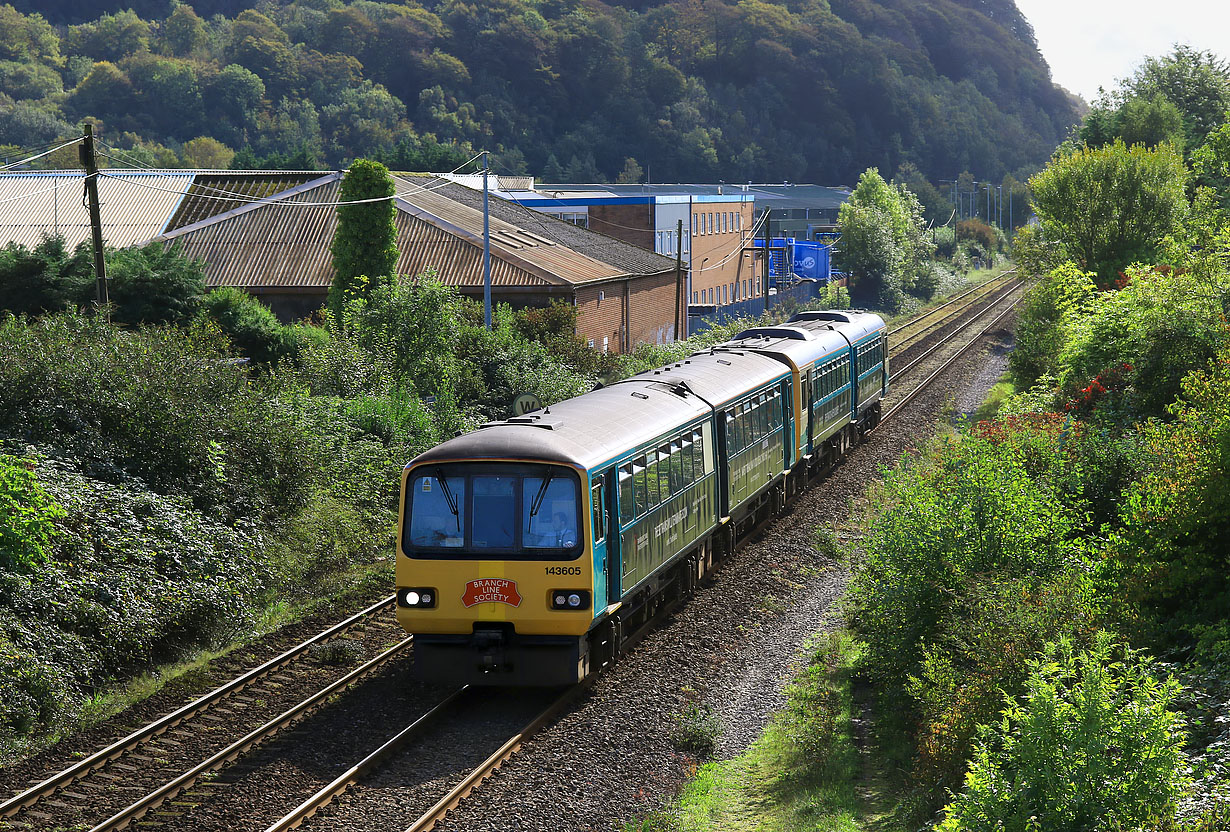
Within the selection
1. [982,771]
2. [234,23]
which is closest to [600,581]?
[982,771]

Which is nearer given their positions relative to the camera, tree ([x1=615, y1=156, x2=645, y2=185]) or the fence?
the fence

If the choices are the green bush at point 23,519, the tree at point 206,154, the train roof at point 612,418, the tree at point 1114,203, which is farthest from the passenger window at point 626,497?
the tree at point 206,154

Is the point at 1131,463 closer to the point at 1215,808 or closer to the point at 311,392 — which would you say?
the point at 1215,808

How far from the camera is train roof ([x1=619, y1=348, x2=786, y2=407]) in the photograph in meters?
17.3

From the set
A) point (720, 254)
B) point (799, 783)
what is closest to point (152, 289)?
point (799, 783)

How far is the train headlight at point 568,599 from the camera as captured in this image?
12047 millimetres

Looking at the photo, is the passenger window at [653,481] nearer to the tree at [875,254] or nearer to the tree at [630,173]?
the tree at [875,254]

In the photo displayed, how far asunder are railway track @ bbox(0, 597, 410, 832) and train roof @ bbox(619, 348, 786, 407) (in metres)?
5.69

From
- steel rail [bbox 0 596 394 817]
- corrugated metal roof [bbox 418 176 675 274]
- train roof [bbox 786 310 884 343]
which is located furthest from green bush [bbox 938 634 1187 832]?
corrugated metal roof [bbox 418 176 675 274]

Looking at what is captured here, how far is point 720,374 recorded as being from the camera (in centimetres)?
1858

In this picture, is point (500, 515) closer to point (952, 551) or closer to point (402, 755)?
point (402, 755)

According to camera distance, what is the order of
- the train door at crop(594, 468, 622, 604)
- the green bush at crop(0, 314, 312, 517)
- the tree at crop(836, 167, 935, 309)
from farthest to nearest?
the tree at crop(836, 167, 935, 309), the green bush at crop(0, 314, 312, 517), the train door at crop(594, 468, 622, 604)

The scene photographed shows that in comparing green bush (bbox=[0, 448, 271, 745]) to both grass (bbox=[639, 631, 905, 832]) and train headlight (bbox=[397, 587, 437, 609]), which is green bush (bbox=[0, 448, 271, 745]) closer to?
A: train headlight (bbox=[397, 587, 437, 609])

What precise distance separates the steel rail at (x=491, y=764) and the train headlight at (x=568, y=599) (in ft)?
3.69
